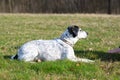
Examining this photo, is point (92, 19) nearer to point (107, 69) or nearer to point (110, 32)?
point (110, 32)

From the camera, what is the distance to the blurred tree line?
26.9 metres

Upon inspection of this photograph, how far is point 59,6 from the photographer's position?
90.2 ft

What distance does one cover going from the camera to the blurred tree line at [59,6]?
26938 mm

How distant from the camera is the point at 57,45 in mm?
9703

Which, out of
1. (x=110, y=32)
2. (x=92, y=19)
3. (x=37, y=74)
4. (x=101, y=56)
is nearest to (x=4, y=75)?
(x=37, y=74)

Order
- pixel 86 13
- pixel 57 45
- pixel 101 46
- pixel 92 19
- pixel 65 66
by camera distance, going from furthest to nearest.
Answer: pixel 86 13, pixel 92 19, pixel 101 46, pixel 57 45, pixel 65 66

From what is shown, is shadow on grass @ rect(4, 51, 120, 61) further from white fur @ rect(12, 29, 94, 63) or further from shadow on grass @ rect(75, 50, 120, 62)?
white fur @ rect(12, 29, 94, 63)

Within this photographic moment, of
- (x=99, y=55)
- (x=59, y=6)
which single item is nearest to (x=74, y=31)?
(x=99, y=55)

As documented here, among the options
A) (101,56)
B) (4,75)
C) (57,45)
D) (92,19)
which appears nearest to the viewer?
(4,75)

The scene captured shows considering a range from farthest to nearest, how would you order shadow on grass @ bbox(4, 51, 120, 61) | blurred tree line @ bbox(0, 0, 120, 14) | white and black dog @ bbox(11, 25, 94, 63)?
blurred tree line @ bbox(0, 0, 120, 14), shadow on grass @ bbox(4, 51, 120, 61), white and black dog @ bbox(11, 25, 94, 63)

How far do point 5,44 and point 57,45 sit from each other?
3.10m

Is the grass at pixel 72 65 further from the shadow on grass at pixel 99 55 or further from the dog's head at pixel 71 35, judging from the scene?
the dog's head at pixel 71 35

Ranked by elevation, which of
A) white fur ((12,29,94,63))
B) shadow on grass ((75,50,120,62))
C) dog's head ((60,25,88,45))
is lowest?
shadow on grass ((75,50,120,62))

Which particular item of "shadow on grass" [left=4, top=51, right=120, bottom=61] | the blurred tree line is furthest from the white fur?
the blurred tree line
